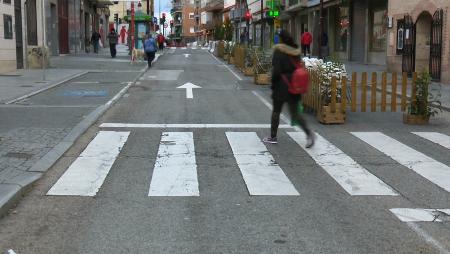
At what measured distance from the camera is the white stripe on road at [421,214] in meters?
5.91

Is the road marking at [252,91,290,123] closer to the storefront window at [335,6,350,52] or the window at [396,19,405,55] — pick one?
the window at [396,19,405,55]

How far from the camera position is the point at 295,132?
1122 cm

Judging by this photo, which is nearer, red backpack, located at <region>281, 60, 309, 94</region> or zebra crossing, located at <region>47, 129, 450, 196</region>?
zebra crossing, located at <region>47, 129, 450, 196</region>

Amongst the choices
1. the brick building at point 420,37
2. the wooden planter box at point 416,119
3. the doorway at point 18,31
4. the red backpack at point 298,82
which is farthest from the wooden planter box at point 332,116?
the doorway at point 18,31

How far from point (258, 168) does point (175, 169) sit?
1078mm

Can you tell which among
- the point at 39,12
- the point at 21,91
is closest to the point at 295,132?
the point at 21,91

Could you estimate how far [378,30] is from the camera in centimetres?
3262

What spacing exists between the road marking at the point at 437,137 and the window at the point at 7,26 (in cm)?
1762

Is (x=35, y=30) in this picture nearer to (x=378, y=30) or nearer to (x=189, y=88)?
(x=189, y=88)

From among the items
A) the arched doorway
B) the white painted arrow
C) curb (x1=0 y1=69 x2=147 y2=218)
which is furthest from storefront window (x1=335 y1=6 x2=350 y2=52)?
curb (x1=0 y1=69 x2=147 y2=218)

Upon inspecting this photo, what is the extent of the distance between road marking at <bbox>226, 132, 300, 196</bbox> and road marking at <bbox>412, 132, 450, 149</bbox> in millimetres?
2931

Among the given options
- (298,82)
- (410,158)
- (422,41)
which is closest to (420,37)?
(422,41)

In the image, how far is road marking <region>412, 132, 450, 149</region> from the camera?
10.2 metres

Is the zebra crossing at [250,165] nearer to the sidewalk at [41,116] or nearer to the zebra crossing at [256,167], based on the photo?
the zebra crossing at [256,167]
